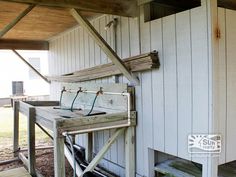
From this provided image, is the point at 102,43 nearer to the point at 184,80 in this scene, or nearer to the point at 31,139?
the point at 184,80

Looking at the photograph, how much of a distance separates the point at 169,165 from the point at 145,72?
1.05 metres

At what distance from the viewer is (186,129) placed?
8.00 ft

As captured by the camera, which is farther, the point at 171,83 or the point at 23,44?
the point at 23,44

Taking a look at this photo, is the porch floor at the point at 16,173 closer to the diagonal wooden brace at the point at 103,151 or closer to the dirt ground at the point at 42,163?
the dirt ground at the point at 42,163

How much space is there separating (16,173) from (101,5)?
2.56m

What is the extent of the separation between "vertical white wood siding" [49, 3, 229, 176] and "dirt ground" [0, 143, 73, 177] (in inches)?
39.5

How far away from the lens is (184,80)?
96.2 inches

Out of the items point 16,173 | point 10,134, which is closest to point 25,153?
point 16,173

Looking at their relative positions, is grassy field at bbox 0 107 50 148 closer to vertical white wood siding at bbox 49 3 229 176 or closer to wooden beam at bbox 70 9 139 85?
vertical white wood siding at bbox 49 3 229 176

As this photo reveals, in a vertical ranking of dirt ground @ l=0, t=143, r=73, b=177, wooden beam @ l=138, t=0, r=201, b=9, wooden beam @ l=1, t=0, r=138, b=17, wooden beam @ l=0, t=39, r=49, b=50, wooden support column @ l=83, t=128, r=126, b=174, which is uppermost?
wooden beam @ l=138, t=0, r=201, b=9

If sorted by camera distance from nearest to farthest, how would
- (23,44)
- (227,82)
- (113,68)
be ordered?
(227,82), (113,68), (23,44)

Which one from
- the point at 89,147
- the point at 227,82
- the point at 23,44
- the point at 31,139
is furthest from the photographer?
the point at 23,44

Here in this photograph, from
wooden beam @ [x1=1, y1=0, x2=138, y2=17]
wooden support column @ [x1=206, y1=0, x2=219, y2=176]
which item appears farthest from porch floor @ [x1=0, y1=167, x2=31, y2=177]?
wooden support column @ [x1=206, y1=0, x2=219, y2=176]

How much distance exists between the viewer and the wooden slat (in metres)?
2.69
